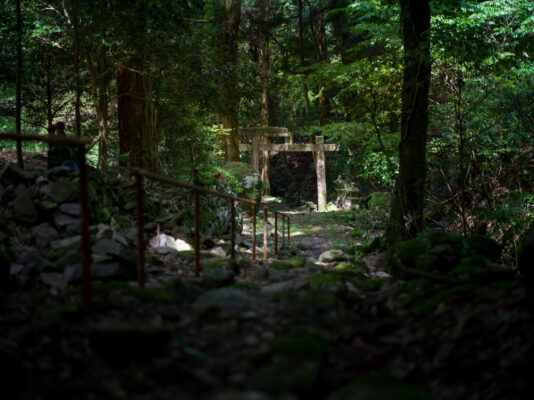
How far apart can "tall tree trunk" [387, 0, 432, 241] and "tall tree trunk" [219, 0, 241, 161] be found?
13.6 feet

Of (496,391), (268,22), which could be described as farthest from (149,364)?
(268,22)

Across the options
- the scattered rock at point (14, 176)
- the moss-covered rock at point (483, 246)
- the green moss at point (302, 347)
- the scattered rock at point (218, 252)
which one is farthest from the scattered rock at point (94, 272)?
the moss-covered rock at point (483, 246)

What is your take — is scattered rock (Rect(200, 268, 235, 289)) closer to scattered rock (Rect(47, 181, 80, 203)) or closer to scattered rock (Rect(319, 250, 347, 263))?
scattered rock (Rect(47, 181, 80, 203))

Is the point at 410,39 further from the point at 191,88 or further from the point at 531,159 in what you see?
the point at 191,88

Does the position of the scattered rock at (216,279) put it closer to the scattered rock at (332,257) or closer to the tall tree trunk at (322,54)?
the scattered rock at (332,257)

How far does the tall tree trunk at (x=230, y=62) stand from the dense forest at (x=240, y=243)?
0.08 m

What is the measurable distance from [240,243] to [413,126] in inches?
155

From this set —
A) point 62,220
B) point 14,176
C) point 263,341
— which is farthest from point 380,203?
point 263,341

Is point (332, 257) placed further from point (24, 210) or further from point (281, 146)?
point (281, 146)

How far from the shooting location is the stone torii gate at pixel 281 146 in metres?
18.7

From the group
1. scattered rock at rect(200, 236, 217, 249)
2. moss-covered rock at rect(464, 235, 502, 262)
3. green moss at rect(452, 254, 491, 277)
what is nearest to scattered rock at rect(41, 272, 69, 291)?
scattered rock at rect(200, 236, 217, 249)

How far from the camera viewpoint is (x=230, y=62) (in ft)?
34.4

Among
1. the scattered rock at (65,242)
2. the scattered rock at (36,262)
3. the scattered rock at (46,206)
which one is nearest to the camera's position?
the scattered rock at (36,262)

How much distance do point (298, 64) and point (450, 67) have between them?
48.6 feet
